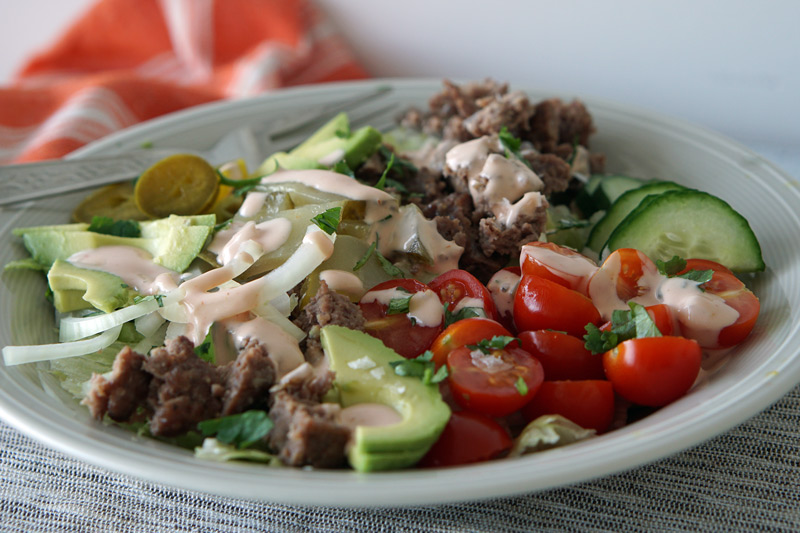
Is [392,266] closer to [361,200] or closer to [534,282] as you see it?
[361,200]

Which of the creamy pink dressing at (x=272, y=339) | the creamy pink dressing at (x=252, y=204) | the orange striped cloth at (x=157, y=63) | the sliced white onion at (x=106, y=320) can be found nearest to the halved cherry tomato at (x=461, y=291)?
the creamy pink dressing at (x=272, y=339)

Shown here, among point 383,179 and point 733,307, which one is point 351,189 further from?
point 733,307

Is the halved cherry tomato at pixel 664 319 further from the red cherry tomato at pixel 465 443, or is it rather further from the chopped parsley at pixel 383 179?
the chopped parsley at pixel 383 179

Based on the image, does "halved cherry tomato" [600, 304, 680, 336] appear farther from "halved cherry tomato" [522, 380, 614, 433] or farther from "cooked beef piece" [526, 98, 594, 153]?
"cooked beef piece" [526, 98, 594, 153]

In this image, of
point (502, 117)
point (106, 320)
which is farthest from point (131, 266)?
point (502, 117)

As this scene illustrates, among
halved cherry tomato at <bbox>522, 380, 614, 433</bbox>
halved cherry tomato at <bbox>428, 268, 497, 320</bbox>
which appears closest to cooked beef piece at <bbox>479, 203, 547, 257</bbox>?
halved cherry tomato at <bbox>428, 268, 497, 320</bbox>

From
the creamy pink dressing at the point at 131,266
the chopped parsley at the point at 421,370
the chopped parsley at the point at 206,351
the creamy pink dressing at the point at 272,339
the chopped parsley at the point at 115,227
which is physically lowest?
the chopped parsley at the point at 115,227
